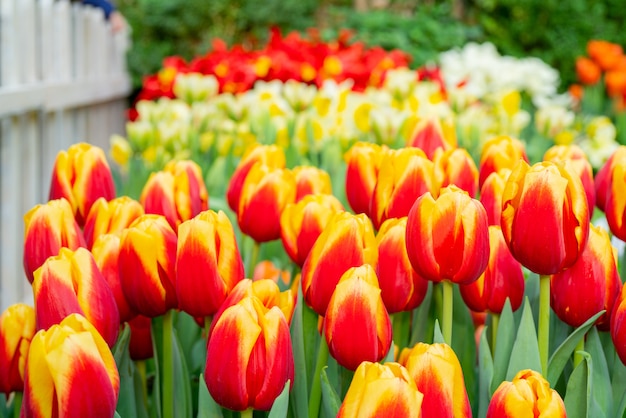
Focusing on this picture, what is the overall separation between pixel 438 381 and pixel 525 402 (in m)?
0.07

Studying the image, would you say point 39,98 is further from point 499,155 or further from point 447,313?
point 447,313

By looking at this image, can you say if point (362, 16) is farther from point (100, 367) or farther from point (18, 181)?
point (100, 367)

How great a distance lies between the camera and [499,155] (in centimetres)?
125

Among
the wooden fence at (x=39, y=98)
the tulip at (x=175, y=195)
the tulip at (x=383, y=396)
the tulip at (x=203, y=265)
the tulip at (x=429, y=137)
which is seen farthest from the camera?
the wooden fence at (x=39, y=98)

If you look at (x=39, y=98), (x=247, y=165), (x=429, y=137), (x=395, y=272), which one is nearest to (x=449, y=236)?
(x=395, y=272)

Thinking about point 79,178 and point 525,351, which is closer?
point 525,351

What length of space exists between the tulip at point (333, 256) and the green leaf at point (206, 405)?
0.15m

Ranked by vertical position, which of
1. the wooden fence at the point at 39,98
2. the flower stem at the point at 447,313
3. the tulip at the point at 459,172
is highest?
the tulip at the point at 459,172

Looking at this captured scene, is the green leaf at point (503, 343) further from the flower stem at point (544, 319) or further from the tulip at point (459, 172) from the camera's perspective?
the tulip at point (459, 172)

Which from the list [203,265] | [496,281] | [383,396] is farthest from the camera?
[496,281]

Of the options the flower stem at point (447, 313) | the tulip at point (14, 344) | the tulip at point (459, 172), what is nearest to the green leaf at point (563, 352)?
the flower stem at point (447, 313)

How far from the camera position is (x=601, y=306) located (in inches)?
36.8

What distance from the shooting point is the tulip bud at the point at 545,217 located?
0.86 metres

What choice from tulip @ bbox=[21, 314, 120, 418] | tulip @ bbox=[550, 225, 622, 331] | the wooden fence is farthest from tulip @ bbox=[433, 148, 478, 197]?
the wooden fence
